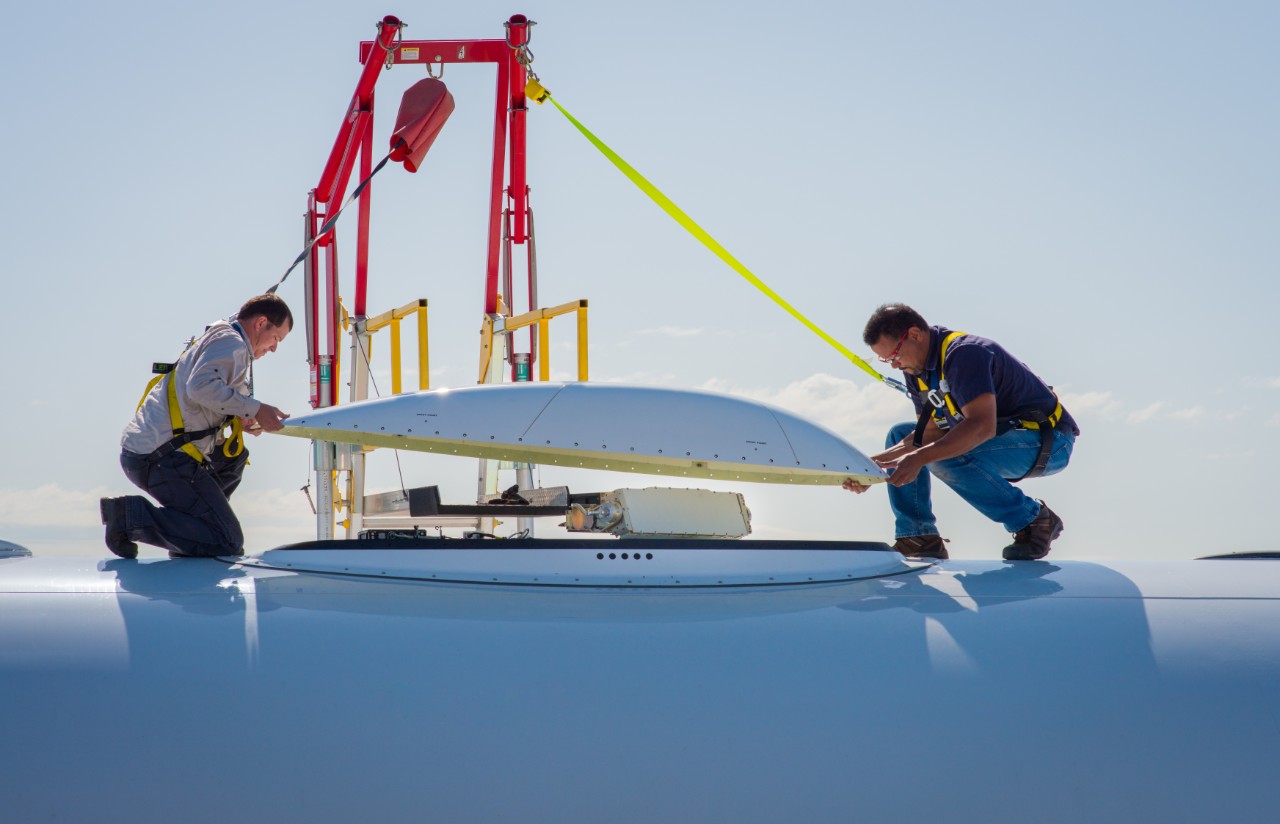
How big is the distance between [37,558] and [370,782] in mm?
2558

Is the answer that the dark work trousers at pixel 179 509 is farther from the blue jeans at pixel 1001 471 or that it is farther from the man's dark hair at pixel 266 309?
the blue jeans at pixel 1001 471

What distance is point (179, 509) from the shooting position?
251 inches

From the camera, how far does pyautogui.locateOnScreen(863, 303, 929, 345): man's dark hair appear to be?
6.68 metres

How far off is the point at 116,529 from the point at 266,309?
1358 mm

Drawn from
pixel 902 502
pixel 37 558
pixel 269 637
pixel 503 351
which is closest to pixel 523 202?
pixel 503 351

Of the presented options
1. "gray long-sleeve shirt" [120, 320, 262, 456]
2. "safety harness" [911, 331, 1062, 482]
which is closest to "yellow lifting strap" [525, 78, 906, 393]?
"safety harness" [911, 331, 1062, 482]

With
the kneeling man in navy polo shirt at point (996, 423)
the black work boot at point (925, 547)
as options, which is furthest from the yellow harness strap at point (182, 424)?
the black work boot at point (925, 547)

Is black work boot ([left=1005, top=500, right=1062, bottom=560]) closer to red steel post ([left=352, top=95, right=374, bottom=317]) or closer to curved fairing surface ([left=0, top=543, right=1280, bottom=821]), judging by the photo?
curved fairing surface ([left=0, top=543, right=1280, bottom=821])

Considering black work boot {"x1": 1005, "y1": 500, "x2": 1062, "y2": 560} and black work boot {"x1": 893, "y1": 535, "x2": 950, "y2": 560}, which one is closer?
black work boot {"x1": 1005, "y1": 500, "x2": 1062, "y2": 560}

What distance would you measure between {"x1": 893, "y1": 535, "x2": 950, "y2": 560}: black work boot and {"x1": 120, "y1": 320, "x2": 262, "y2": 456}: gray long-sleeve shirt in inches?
144

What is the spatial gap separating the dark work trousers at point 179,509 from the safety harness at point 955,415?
3773 mm

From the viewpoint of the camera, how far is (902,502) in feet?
23.6

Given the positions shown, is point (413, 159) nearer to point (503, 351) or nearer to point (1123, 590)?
point (503, 351)

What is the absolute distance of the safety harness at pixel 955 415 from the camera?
663 cm
